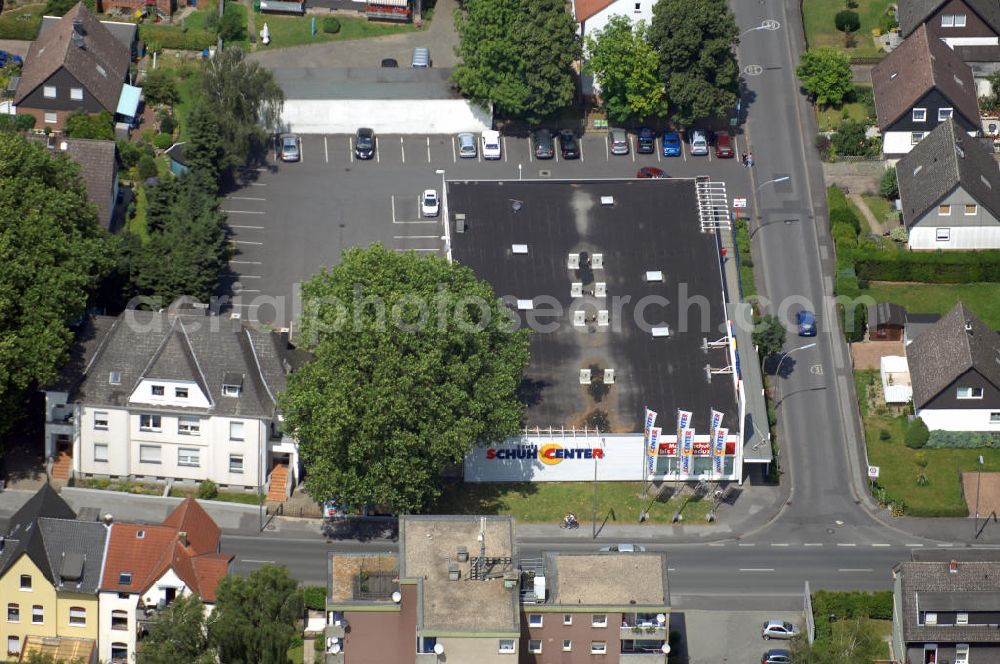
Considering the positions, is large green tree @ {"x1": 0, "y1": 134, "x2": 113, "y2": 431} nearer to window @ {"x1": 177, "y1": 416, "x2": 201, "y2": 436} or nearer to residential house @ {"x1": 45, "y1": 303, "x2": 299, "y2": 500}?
residential house @ {"x1": 45, "y1": 303, "x2": 299, "y2": 500}

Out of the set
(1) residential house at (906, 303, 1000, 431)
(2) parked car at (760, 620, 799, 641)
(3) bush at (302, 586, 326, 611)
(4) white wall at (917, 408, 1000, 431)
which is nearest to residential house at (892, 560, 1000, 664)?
(2) parked car at (760, 620, 799, 641)

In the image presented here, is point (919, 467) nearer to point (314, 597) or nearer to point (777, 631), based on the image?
Answer: point (777, 631)

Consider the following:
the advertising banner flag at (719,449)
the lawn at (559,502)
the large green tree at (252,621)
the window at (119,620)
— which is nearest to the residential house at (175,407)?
the lawn at (559,502)

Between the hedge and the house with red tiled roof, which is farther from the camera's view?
the hedge

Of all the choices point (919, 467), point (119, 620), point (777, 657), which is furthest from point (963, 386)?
point (119, 620)

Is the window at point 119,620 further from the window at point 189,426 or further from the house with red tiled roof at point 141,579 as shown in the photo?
the window at point 189,426

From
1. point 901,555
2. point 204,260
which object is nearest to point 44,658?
point 204,260
